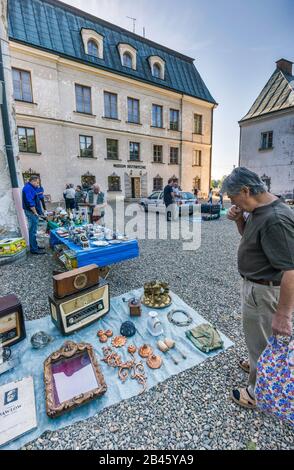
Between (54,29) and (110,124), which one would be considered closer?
(54,29)

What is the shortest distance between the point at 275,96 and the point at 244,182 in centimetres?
2192

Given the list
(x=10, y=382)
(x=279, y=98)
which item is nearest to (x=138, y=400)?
(x=10, y=382)

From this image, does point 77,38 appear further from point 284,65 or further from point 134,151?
point 284,65

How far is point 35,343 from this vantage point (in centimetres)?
243

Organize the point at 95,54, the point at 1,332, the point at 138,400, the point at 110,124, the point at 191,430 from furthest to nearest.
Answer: the point at 110,124 → the point at 95,54 → the point at 1,332 → the point at 138,400 → the point at 191,430

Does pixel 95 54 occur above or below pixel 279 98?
above

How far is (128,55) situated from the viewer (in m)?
16.2

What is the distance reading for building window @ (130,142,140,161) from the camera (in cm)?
1731

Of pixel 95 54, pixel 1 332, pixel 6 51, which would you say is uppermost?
pixel 95 54

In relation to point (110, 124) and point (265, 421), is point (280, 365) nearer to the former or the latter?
point (265, 421)

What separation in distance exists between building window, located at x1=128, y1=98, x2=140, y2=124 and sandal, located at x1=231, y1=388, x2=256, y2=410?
59.7 feet

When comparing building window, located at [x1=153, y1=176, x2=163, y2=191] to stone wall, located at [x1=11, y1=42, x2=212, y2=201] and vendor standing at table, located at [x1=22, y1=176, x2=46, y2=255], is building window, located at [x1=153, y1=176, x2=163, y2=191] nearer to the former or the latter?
stone wall, located at [x1=11, y1=42, x2=212, y2=201]

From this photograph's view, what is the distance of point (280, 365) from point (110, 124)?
17307mm

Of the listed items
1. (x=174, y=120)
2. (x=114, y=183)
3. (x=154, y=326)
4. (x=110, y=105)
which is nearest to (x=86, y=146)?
(x=114, y=183)
